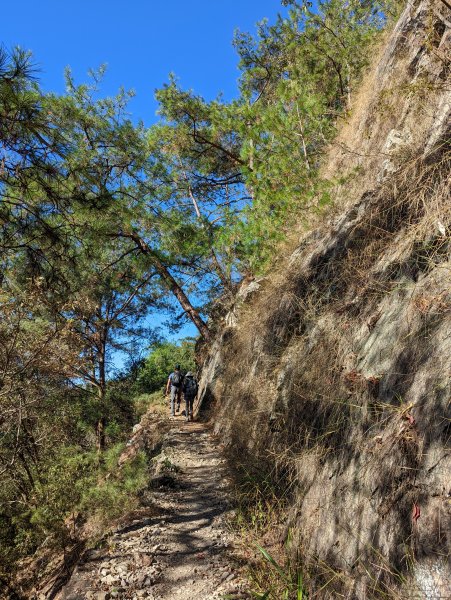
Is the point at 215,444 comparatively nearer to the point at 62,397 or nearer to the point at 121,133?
the point at 62,397

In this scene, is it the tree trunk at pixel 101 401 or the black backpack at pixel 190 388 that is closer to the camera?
the tree trunk at pixel 101 401

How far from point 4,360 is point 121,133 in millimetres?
4787

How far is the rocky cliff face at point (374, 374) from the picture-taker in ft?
7.45

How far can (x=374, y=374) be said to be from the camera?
3217mm

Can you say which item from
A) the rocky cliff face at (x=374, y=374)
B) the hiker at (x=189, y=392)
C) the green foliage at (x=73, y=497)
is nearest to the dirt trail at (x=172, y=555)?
the green foliage at (x=73, y=497)

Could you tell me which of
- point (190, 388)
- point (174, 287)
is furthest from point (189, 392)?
point (174, 287)

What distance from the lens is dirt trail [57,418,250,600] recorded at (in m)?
3.77

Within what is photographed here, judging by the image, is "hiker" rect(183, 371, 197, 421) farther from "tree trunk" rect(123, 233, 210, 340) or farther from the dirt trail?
the dirt trail

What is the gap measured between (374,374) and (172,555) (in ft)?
10.4

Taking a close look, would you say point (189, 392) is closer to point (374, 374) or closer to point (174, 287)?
point (174, 287)

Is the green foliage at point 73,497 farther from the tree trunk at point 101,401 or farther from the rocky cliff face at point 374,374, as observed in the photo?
the tree trunk at point 101,401

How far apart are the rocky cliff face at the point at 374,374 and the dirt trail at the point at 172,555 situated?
87 cm

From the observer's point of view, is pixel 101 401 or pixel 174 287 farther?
pixel 174 287

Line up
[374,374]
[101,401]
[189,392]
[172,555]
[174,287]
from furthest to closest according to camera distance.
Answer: [174,287], [189,392], [101,401], [172,555], [374,374]
